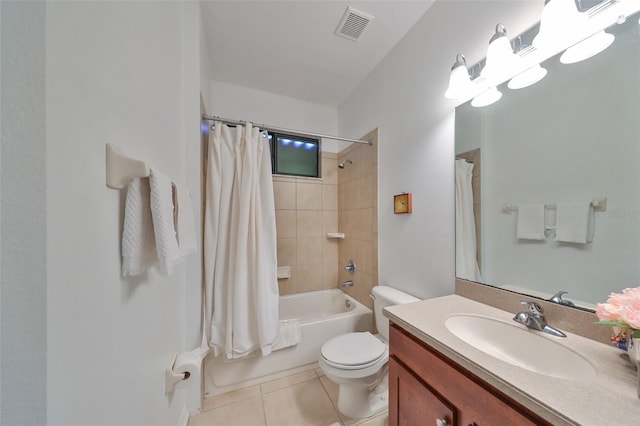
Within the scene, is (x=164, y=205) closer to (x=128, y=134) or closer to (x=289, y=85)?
(x=128, y=134)

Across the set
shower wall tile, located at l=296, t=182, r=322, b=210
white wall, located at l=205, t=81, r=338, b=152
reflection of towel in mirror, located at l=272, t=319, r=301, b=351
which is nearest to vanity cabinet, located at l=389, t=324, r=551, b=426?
reflection of towel in mirror, located at l=272, t=319, r=301, b=351

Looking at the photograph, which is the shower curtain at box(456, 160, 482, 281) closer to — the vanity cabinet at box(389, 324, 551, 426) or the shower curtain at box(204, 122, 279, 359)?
→ the vanity cabinet at box(389, 324, 551, 426)

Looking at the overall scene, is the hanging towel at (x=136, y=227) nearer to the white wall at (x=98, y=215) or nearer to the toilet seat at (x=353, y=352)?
the white wall at (x=98, y=215)

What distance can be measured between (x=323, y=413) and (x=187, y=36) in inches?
98.0

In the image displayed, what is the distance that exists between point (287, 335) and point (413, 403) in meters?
1.02

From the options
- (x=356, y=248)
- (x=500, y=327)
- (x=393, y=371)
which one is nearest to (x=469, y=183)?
(x=500, y=327)

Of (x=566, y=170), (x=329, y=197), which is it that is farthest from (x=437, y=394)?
(x=329, y=197)

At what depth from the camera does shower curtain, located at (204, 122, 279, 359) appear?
1457 mm

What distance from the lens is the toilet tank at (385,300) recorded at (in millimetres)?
1419

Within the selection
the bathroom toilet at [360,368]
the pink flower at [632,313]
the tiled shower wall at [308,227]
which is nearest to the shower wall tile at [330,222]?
the tiled shower wall at [308,227]

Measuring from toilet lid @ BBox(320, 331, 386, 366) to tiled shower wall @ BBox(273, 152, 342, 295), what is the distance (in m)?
1.00

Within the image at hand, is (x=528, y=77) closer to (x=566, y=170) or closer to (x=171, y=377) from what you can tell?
(x=566, y=170)

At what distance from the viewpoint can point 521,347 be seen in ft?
2.67

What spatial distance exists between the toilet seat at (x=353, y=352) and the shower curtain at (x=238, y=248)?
457 mm
